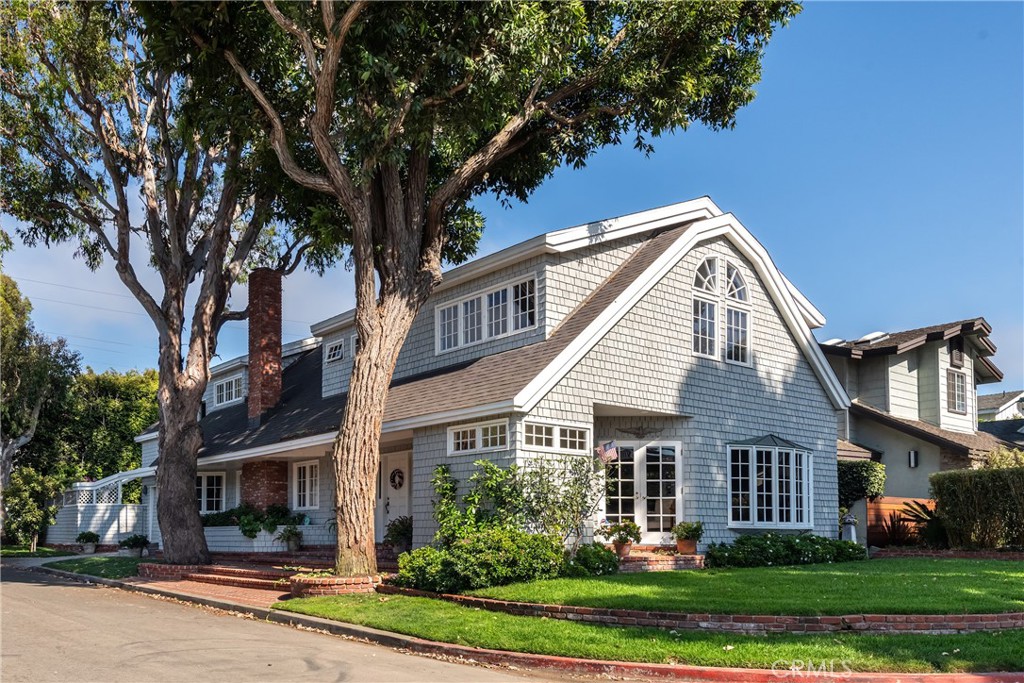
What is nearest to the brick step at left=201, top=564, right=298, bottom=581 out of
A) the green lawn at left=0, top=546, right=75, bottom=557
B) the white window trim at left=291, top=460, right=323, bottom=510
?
the white window trim at left=291, top=460, right=323, bottom=510

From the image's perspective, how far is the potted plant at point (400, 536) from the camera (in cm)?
1902

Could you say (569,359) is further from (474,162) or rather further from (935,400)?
(935,400)

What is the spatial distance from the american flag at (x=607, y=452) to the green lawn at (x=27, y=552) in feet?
69.8

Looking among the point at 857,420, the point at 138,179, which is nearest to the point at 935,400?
the point at 857,420

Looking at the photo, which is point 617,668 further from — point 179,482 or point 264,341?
point 264,341

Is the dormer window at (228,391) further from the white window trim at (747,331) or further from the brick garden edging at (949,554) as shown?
the brick garden edging at (949,554)

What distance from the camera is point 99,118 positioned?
2173cm

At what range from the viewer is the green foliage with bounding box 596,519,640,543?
17.1 metres

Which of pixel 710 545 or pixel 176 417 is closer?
pixel 710 545

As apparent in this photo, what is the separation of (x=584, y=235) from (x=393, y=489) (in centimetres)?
738

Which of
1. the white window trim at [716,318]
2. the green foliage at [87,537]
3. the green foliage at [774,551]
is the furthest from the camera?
the green foliage at [87,537]

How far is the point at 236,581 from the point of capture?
18.8 metres

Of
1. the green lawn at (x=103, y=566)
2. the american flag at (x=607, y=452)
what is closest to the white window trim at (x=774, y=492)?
the american flag at (x=607, y=452)

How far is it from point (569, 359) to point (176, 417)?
35.4 feet
